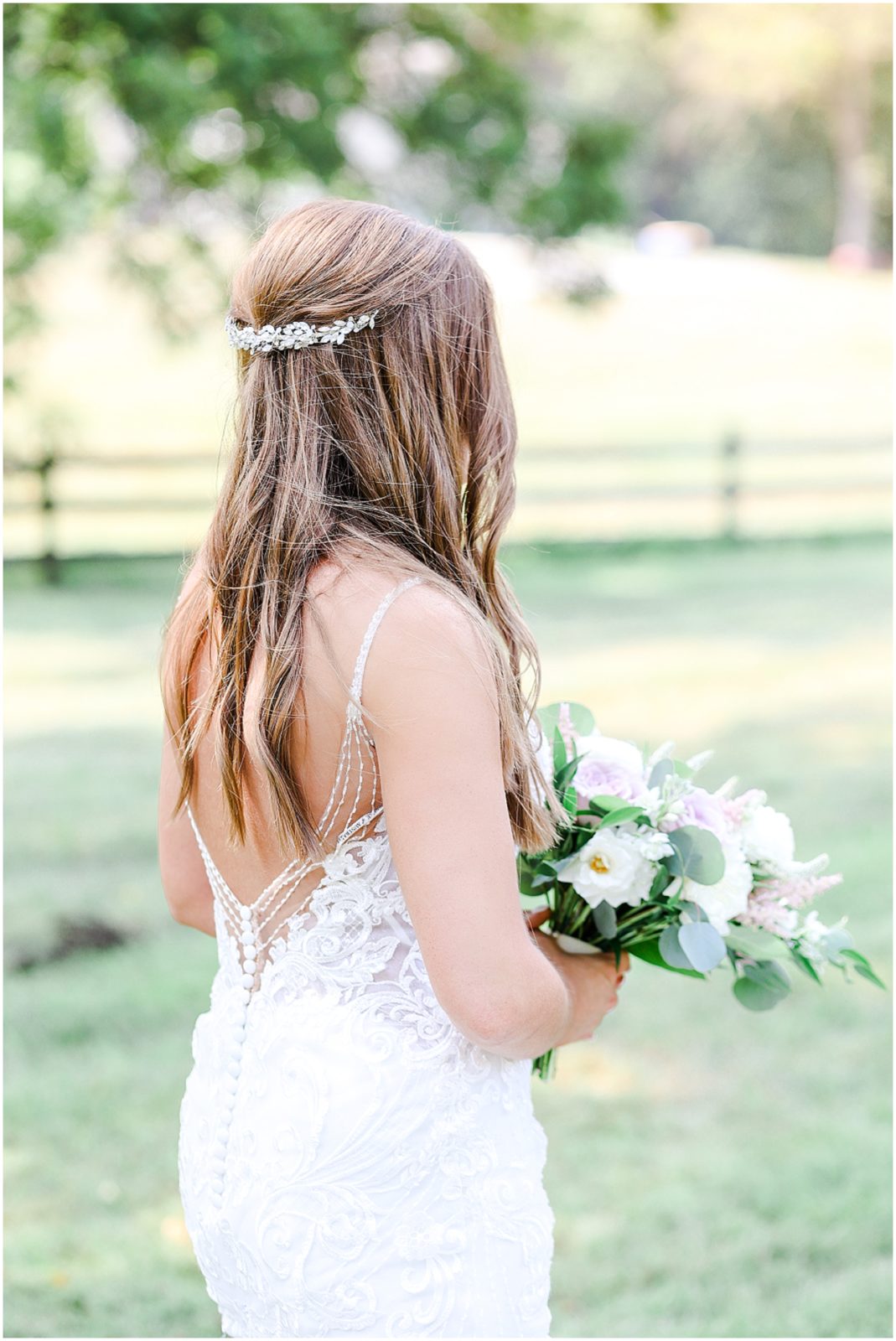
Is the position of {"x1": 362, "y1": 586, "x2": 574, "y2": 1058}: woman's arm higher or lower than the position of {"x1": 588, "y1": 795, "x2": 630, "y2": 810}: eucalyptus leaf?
A: higher

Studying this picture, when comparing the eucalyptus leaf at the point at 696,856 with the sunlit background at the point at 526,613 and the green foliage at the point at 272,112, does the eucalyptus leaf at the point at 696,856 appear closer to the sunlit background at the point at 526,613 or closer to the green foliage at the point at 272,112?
the sunlit background at the point at 526,613

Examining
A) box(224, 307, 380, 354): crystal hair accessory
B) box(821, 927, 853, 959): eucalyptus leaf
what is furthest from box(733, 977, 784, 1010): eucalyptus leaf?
box(224, 307, 380, 354): crystal hair accessory

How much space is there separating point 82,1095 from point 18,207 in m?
5.51

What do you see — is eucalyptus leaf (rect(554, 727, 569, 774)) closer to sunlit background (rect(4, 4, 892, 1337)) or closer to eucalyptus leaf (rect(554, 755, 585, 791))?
eucalyptus leaf (rect(554, 755, 585, 791))

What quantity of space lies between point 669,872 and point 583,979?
0.21 m

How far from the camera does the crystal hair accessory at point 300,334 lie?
172 cm

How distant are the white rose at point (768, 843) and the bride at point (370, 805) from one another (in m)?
0.41

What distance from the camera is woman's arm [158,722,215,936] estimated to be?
6.97ft

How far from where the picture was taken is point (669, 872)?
202 centimetres

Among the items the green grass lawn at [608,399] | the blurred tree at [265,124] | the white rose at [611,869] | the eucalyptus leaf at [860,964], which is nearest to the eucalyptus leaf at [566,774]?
the white rose at [611,869]

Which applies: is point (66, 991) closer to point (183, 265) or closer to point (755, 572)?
point (183, 265)

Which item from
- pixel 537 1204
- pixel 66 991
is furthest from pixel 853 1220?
pixel 66 991

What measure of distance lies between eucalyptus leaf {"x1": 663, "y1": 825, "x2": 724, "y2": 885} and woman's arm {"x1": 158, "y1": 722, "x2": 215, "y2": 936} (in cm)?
76

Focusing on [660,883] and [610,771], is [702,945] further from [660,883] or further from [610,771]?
[610,771]
